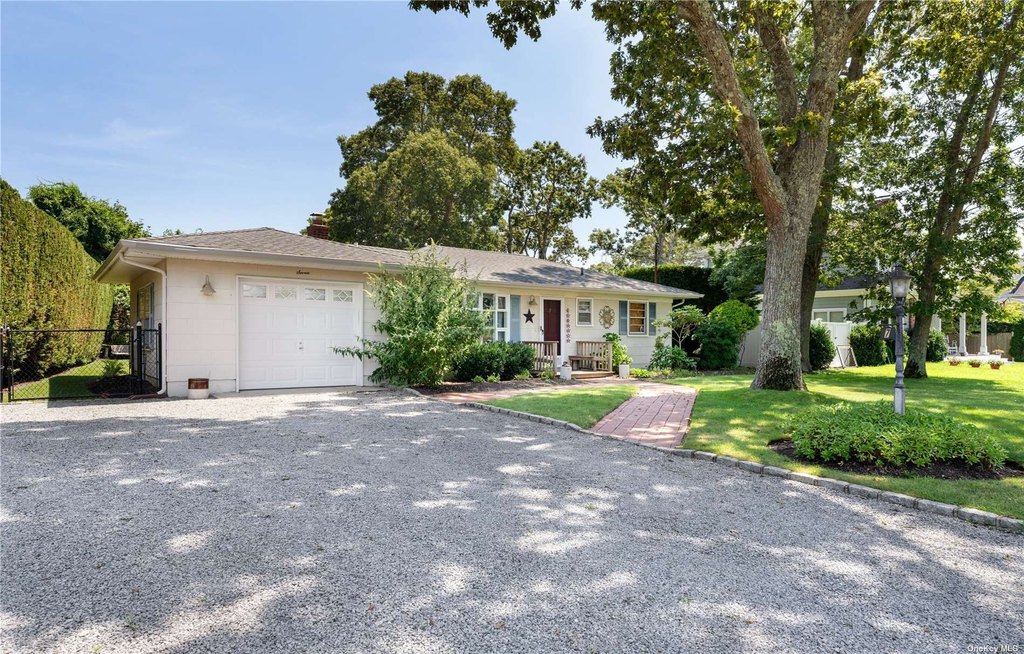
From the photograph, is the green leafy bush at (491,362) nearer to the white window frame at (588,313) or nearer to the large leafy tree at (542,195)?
the white window frame at (588,313)

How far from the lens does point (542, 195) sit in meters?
31.2

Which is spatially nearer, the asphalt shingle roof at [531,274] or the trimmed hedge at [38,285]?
the trimmed hedge at [38,285]

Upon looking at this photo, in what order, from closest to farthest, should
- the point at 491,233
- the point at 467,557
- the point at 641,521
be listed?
the point at 467,557 < the point at 641,521 < the point at 491,233

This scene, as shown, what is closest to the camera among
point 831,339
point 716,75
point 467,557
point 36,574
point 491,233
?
point 36,574

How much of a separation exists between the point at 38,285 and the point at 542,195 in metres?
24.4

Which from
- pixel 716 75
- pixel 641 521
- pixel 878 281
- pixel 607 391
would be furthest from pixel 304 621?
pixel 878 281

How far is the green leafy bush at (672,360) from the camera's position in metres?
16.0

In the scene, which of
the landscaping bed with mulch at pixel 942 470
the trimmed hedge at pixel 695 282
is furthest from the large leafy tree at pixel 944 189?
the landscaping bed with mulch at pixel 942 470

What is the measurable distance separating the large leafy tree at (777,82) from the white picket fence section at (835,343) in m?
8.13

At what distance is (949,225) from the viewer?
47.3ft

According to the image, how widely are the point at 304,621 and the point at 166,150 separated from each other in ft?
82.9

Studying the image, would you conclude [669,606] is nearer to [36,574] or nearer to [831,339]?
Answer: [36,574]

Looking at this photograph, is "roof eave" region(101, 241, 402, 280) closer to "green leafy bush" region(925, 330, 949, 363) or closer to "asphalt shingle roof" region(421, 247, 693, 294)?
"asphalt shingle roof" region(421, 247, 693, 294)

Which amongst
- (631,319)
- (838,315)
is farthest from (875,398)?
(838,315)
